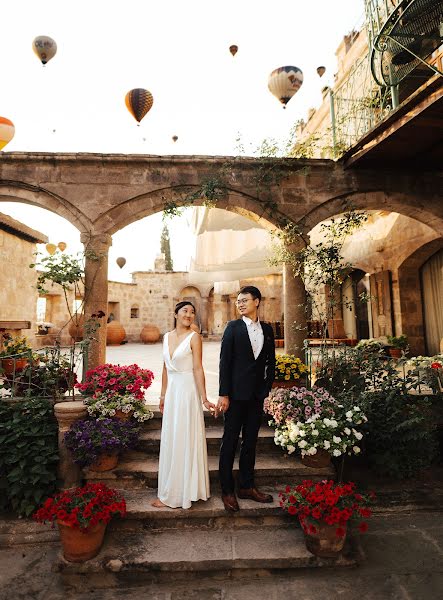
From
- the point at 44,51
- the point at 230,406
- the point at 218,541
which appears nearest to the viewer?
the point at 218,541

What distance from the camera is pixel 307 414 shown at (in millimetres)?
3508

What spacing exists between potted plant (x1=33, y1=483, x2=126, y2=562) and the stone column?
364 cm

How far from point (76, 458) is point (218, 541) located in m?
1.43

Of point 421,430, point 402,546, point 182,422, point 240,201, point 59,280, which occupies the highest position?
point 240,201

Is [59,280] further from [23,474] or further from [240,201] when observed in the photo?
[240,201]

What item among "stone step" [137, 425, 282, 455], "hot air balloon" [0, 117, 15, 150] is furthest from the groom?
"hot air balloon" [0, 117, 15, 150]

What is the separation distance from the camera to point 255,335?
3.10 m

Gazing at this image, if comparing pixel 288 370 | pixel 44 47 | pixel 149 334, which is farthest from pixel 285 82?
pixel 149 334

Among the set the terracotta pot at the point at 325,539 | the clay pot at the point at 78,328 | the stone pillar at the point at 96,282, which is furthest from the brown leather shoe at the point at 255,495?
the stone pillar at the point at 96,282

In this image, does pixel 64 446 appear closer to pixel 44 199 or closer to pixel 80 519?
pixel 80 519

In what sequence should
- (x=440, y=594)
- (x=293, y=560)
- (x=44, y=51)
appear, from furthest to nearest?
1. (x=44, y=51)
2. (x=293, y=560)
3. (x=440, y=594)

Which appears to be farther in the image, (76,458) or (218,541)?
(76,458)

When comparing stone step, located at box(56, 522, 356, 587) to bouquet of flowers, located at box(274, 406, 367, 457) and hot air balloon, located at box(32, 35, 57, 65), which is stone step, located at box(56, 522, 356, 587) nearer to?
bouquet of flowers, located at box(274, 406, 367, 457)

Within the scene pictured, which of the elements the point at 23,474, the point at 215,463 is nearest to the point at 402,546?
the point at 215,463
